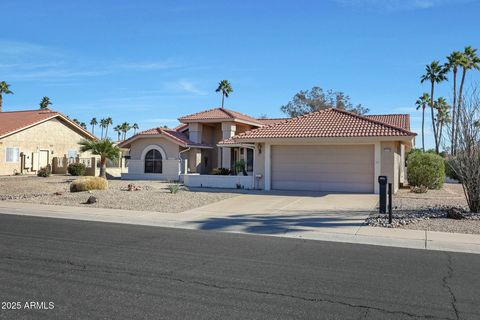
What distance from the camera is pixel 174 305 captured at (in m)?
5.64

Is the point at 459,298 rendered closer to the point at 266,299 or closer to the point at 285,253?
the point at 266,299

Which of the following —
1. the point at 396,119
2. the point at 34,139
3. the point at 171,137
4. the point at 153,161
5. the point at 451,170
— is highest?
the point at 396,119

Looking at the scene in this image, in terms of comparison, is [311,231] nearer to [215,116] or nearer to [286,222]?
[286,222]

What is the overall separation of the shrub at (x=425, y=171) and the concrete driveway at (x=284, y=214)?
5.48 metres

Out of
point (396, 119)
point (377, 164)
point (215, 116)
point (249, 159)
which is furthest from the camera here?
point (215, 116)

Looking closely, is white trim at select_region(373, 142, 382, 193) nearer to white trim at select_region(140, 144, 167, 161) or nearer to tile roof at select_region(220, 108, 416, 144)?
tile roof at select_region(220, 108, 416, 144)

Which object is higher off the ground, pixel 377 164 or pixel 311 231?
pixel 377 164

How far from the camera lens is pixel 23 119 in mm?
40281

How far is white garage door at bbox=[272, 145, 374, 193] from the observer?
21.9 metres

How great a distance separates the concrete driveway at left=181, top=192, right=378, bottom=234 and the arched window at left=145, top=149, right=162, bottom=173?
15.5 meters

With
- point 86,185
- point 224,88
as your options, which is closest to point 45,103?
point 224,88

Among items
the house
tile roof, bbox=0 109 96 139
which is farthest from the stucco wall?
the house

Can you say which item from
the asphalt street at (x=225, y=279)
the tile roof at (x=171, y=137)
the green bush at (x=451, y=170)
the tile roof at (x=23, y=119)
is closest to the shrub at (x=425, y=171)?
the green bush at (x=451, y=170)

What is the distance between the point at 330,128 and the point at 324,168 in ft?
7.03
